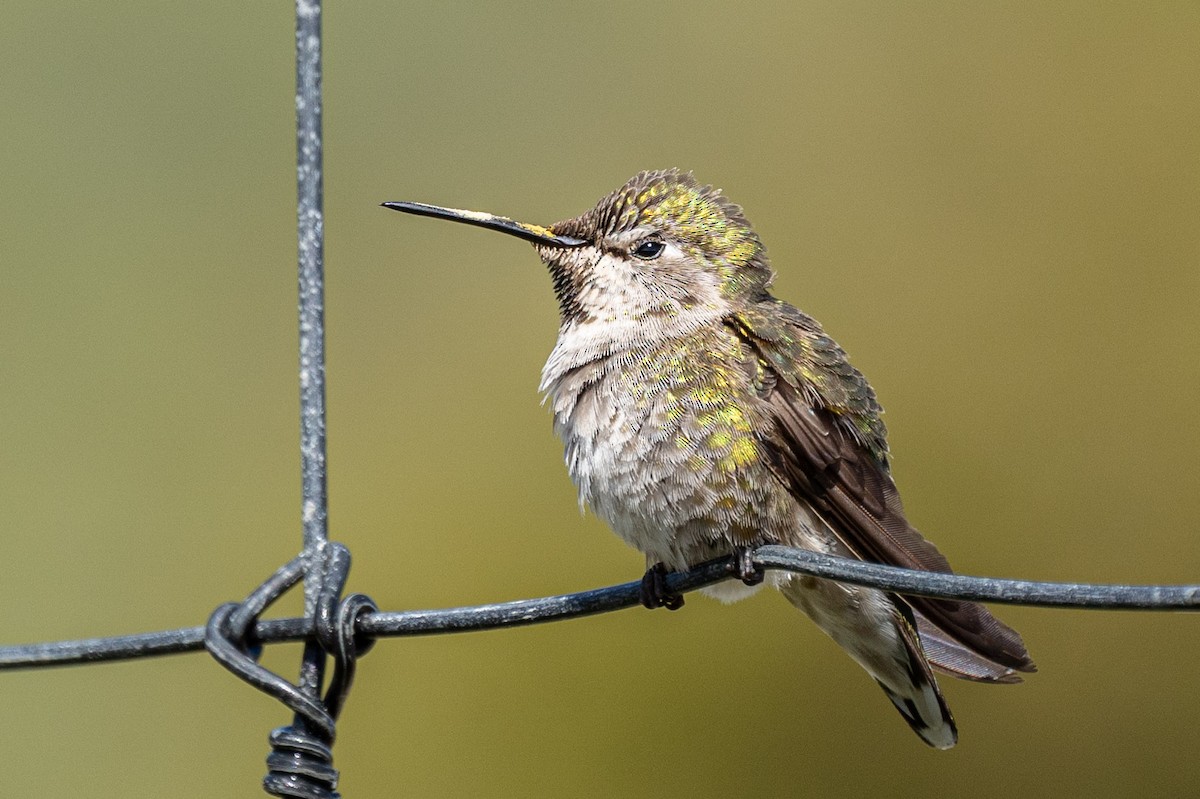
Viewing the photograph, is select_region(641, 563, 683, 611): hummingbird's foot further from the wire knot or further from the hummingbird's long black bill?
the hummingbird's long black bill

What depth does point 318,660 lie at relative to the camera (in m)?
2.36

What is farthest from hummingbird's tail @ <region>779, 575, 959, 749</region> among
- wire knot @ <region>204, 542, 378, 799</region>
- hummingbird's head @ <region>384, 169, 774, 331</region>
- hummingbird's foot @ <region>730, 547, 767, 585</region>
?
wire knot @ <region>204, 542, 378, 799</region>

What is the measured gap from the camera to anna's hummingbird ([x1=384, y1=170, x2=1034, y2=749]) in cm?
329

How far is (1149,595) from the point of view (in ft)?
6.09

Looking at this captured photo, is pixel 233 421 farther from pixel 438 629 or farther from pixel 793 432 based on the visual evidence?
pixel 438 629

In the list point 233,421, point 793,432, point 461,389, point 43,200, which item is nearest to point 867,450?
point 793,432

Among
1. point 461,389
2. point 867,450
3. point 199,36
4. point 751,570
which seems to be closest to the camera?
point 751,570

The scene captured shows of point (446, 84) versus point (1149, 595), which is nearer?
point (1149, 595)

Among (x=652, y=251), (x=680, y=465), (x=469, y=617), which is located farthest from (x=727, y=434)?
(x=469, y=617)

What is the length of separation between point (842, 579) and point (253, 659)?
3.30 feet

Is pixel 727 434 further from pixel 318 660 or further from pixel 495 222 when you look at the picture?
pixel 318 660

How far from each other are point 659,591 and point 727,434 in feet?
1.34

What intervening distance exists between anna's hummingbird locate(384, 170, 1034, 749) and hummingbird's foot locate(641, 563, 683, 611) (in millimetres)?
11

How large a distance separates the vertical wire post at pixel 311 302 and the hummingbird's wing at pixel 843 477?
130cm
